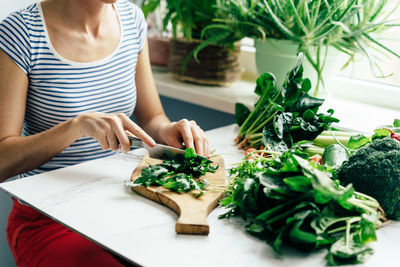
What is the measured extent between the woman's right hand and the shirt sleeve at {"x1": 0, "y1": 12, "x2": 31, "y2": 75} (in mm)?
268

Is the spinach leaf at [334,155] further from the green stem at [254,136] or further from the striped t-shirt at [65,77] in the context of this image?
the striped t-shirt at [65,77]

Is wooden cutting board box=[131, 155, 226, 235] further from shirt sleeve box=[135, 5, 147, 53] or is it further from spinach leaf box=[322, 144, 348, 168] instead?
shirt sleeve box=[135, 5, 147, 53]

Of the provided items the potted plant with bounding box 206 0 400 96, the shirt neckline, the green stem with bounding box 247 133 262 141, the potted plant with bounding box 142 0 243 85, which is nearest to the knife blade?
the green stem with bounding box 247 133 262 141

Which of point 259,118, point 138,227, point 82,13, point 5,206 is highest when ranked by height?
point 82,13

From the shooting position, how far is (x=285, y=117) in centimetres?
112

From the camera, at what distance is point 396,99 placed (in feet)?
5.40

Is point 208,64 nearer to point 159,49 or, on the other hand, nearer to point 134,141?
point 159,49

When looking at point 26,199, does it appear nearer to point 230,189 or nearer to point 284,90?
point 230,189

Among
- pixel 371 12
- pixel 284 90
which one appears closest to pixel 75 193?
pixel 284 90

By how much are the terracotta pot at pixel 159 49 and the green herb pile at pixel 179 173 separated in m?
1.15

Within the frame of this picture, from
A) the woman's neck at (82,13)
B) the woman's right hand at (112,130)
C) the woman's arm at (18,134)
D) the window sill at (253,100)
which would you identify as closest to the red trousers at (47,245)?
the woman's arm at (18,134)

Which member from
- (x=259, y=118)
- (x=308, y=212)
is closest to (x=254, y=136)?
(x=259, y=118)

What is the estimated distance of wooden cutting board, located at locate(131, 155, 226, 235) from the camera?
77cm

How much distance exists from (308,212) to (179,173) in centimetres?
36
